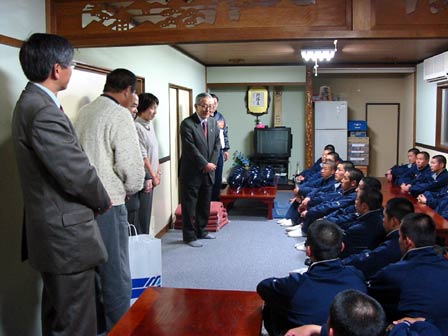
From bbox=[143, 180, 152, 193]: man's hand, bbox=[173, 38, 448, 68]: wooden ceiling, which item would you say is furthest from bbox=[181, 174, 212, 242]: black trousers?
bbox=[173, 38, 448, 68]: wooden ceiling

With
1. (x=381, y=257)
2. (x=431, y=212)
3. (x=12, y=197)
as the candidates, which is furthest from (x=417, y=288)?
(x=431, y=212)

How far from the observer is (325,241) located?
193 centimetres

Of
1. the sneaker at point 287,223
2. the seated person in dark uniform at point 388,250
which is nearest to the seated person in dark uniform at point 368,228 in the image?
the seated person in dark uniform at point 388,250

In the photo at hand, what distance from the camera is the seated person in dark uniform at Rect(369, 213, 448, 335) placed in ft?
5.70

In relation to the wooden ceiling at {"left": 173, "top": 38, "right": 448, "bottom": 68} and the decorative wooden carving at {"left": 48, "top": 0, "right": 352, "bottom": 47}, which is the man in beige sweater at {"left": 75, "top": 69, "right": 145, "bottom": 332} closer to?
the decorative wooden carving at {"left": 48, "top": 0, "right": 352, "bottom": 47}

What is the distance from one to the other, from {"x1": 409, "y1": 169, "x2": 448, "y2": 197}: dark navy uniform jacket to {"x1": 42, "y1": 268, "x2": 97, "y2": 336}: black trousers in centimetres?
408

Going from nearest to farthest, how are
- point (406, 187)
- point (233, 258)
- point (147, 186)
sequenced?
point (147, 186) < point (233, 258) < point (406, 187)

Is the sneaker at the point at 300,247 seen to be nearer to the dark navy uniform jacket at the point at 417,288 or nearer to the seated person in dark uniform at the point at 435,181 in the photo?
the seated person in dark uniform at the point at 435,181

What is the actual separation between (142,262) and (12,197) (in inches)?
32.2

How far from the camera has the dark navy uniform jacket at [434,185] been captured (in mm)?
5004

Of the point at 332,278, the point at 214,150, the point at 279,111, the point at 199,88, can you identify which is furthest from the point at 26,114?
the point at 279,111

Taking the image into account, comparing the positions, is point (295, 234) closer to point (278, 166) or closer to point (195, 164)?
point (195, 164)

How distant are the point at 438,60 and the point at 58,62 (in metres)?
5.76

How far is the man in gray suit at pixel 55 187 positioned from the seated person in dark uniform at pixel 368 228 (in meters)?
1.80
